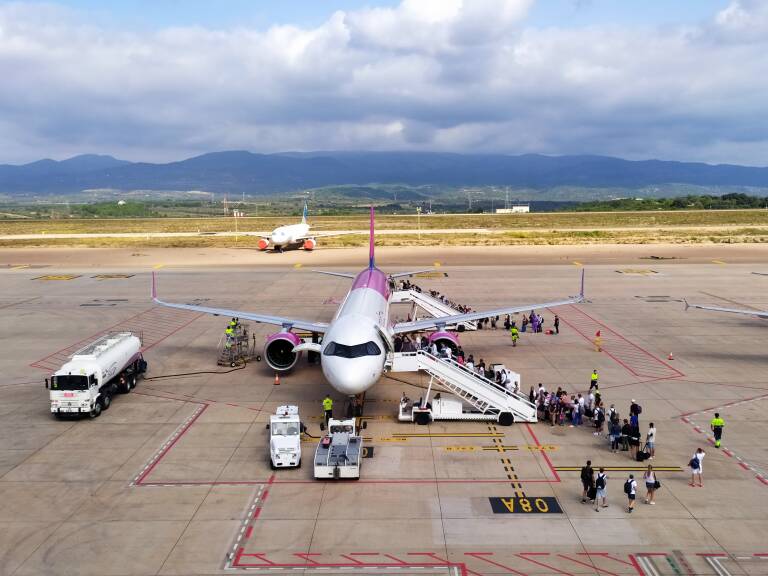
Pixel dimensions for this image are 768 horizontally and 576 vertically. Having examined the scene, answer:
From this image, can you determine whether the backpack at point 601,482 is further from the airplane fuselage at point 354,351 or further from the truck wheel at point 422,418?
the airplane fuselage at point 354,351

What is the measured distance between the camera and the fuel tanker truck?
93.5 ft

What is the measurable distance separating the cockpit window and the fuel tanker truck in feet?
36.6

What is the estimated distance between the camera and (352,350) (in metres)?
26.5

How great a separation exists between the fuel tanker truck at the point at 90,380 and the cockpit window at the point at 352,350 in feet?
36.6

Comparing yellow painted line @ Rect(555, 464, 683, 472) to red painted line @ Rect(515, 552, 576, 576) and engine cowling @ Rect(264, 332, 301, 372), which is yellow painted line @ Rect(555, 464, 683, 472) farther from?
engine cowling @ Rect(264, 332, 301, 372)

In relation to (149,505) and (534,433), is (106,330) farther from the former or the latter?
(534,433)

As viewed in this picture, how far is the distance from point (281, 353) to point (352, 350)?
30.8ft

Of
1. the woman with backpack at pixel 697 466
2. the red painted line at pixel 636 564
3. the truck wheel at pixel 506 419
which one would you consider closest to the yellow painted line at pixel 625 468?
the woman with backpack at pixel 697 466

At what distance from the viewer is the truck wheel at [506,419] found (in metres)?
28.2

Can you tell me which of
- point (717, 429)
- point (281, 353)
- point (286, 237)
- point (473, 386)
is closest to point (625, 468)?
point (717, 429)

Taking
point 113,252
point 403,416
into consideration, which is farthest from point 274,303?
point 113,252

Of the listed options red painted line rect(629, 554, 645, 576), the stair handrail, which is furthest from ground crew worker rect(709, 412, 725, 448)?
red painted line rect(629, 554, 645, 576)

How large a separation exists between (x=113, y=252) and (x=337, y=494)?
305 ft

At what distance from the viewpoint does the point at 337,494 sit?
71.0ft
